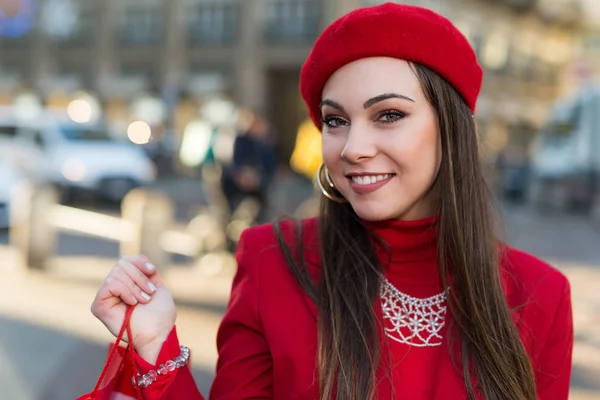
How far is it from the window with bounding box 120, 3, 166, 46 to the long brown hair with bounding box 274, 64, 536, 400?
35.3 m

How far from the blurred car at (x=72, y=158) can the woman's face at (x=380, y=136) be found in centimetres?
1444

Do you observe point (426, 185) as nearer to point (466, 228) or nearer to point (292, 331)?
point (466, 228)

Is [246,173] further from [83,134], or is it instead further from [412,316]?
[83,134]

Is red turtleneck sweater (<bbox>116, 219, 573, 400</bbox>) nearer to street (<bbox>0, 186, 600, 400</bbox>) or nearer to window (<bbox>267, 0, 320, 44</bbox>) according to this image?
street (<bbox>0, 186, 600, 400</bbox>)

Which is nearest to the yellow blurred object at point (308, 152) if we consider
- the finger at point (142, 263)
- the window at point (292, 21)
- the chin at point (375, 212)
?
the chin at point (375, 212)

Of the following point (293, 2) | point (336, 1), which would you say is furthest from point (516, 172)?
point (293, 2)

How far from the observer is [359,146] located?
1830 millimetres

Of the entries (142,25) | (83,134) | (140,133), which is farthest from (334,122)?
(142,25)

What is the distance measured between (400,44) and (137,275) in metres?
0.77

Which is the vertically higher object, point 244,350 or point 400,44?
point 400,44

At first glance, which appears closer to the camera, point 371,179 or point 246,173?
A: point 371,179

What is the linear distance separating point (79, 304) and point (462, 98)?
5.61m

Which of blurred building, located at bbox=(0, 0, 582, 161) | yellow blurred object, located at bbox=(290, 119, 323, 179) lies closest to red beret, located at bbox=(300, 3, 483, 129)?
yellow blurred object, located at bbox=(290, 119, 323, 179)

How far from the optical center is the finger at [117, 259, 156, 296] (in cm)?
178
